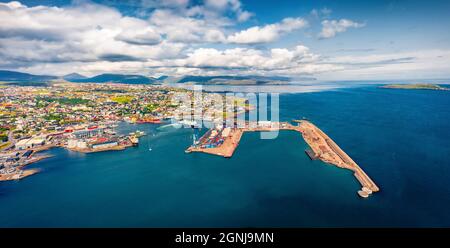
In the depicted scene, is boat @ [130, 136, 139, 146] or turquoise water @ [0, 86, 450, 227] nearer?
turquoise water @ [0, 86, 450, 227]

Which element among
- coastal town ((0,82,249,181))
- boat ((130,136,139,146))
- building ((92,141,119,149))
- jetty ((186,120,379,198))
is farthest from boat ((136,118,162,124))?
building ((92,141,119,149))

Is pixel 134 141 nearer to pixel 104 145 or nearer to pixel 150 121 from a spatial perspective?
pixel 104 145

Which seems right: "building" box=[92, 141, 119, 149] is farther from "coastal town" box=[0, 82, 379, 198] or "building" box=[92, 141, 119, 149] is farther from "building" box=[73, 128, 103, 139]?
"building" box=[73, 128, 103, 139]

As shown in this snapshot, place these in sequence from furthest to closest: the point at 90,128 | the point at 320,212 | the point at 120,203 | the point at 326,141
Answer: the point at 90,128 < the point at 326,141 < the point at 120,203 < the point at 320,212

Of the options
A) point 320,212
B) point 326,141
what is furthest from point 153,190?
point 326,141
